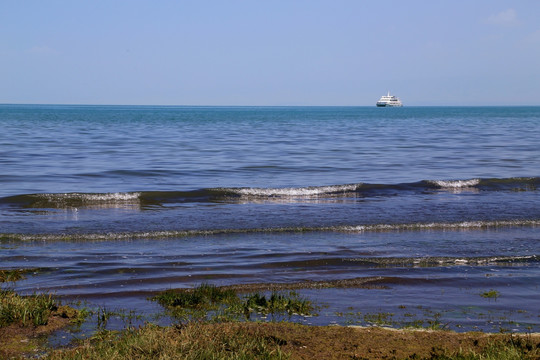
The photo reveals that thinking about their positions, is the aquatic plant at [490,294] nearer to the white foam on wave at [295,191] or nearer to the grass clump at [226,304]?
the grass clump at [226,304]

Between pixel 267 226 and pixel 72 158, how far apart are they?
16.9 m

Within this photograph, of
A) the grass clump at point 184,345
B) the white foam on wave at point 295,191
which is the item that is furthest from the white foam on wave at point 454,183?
the grass clump at point 184,345

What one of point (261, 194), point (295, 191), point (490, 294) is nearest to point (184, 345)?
point (490, 294)

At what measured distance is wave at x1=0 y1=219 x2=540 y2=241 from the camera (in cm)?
1266

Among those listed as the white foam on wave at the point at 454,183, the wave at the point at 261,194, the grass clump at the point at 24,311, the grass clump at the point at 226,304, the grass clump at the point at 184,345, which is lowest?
the wave at the point at 261,194

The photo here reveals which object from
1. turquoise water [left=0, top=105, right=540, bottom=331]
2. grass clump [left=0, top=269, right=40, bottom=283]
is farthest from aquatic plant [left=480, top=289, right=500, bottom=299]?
grass clump [left=0, top=269, right=40, bottom=283]

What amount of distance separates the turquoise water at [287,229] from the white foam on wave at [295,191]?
0.06 m

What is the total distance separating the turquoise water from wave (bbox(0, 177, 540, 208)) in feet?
0.16

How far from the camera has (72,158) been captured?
28.5 metres

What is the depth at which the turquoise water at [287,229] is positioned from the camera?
28.8ft

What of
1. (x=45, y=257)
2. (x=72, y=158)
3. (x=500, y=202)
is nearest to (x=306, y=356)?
(x=45, y=257)

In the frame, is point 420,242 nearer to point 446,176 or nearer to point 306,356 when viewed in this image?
point 306,356

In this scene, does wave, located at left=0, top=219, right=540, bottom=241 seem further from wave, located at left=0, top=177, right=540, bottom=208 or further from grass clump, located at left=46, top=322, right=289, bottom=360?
grass clump, located at left=46, top=322, right=289, bottom=360

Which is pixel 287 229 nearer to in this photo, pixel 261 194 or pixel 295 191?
pixel 261 194
